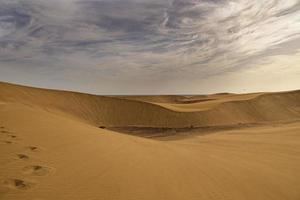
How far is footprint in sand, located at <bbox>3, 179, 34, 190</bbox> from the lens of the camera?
5.04m

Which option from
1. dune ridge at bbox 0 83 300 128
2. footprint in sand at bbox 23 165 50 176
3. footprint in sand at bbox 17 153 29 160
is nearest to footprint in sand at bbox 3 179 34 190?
footprint in sand at bbox 23 165 50 176

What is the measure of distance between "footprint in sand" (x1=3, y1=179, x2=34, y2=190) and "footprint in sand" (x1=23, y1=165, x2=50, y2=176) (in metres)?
0.48

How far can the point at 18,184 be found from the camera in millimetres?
5145

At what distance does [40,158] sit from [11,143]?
4.45 ft

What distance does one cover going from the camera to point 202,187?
5.99 meters

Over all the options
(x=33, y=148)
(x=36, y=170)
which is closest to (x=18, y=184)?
(x=36, y=170)

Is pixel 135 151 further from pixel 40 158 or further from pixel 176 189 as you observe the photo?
pixel 176 189

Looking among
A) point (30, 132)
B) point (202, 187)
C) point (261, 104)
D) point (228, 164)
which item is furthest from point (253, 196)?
point (261, 104)

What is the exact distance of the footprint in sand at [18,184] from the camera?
504cm

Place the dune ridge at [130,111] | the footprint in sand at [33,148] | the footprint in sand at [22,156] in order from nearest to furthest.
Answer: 1. the footprint in sand at [22,156]
2. the footprint in sand at [33,148]
3. the dune ridge at [130,111]

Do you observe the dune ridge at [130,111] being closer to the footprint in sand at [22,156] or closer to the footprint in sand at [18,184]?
the footprint in sand at [22,156]

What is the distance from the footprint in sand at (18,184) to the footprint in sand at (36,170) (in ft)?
1.56

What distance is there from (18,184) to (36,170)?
32.6 inches

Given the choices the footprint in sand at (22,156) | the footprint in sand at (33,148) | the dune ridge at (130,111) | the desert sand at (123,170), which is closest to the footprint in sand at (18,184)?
the desert sand at (123,170)
